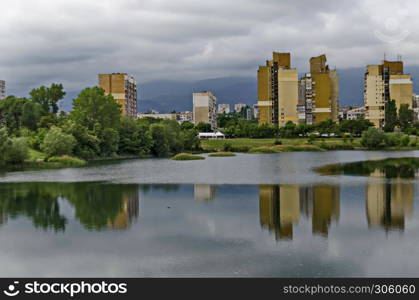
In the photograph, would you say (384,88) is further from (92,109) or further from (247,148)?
(92,109)

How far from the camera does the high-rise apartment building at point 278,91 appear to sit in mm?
105812

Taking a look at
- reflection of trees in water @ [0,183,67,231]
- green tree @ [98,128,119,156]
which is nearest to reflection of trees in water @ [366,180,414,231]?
reflection of trees in water @ [0,183,67,231]

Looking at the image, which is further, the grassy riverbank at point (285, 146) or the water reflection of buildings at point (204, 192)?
the grassy riverbank at point (285, 146)

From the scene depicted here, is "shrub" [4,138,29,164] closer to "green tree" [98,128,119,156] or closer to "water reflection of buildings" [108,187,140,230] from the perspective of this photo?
"green tree" [98,128,119,156]

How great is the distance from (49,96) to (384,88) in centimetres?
7072

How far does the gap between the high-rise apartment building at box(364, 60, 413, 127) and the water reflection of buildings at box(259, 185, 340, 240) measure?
3528 inches

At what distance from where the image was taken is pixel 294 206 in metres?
21.2

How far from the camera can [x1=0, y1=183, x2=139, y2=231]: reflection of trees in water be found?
18922mm

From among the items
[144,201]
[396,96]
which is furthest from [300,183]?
[396,96]

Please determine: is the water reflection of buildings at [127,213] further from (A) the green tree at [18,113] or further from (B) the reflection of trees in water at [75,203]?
(A) the green tree at [18,113]

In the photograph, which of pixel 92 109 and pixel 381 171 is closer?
pixel 381 171

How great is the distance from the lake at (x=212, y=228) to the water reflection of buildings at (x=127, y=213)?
48mm

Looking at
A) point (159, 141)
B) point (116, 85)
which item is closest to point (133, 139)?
point (159, 141)

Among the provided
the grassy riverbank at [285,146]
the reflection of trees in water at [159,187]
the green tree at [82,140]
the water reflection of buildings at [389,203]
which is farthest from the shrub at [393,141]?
the reflection of trees in water at [159,187]
